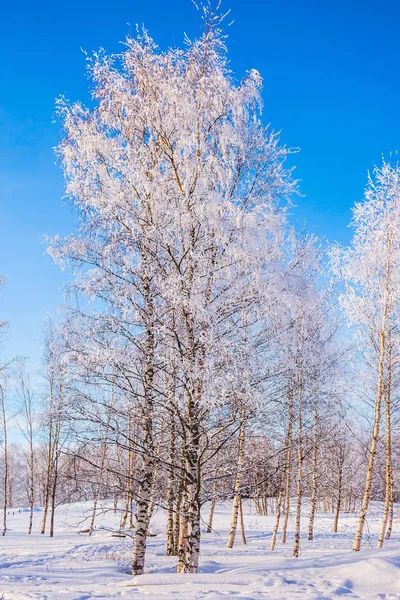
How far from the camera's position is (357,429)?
15.6 meters

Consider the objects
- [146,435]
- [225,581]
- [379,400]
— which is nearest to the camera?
[225,581]

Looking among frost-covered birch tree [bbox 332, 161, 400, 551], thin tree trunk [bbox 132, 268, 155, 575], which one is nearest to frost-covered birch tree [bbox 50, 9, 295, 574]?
thin tree trunk [bbox 132, 268, 155, 575]

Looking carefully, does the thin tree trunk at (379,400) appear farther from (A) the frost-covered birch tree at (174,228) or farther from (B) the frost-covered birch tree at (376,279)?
(A) the frost-covered birch tree at (174,228)

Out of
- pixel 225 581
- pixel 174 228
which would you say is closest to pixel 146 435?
pixel 225 581

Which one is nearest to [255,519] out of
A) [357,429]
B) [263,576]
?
[357,429]

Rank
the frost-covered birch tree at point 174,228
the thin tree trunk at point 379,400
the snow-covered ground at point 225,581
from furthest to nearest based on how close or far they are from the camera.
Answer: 1. the thin tree trunk at point 379,400
2. the frost-covered birch tree at point 174,228
3. the snow-covered ground at point 225,581

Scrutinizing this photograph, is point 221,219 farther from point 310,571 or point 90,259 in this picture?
point 310,571

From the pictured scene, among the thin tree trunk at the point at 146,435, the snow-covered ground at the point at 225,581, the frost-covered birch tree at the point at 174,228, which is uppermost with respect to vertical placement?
the frost-covered birch tree at the point at 174,228

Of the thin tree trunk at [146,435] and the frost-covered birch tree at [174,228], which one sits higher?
the frost-covered birch tree at [174,228]

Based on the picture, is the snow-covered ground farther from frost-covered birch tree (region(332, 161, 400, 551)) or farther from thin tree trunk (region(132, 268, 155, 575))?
frost-covered birch tree (region(332, 161, 400, 551))

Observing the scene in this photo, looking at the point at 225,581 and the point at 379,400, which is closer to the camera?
the point at 225,581

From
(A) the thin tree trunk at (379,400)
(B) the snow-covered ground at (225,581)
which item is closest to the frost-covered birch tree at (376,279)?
(A) the thin tree trunk at (379,400)

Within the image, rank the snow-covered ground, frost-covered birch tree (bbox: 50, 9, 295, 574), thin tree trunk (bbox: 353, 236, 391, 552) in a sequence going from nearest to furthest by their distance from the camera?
1. the snow-covered ground
2. frost-covered birch tree (bbox: 50, 9, 295, 574)
3. thin tree trunk (bbox: 353, 236, 391, 552)

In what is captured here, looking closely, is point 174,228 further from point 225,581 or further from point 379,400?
point 379,400
